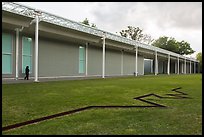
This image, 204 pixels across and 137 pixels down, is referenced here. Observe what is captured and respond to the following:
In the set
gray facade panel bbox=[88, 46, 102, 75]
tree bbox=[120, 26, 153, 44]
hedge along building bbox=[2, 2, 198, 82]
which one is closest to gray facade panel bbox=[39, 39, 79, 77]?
hedge along building bbox=[2, 2, 198, 82]

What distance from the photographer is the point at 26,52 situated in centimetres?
2481

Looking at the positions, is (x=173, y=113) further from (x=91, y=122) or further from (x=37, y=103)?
(x=37, y=103)

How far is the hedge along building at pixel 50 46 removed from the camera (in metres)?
20.5

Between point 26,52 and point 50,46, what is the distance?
375 cm

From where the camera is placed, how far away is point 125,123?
5.96m

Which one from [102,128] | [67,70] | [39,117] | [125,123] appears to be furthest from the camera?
[67,70]

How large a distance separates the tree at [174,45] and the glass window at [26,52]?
177 feet

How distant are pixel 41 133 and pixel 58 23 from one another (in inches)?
763

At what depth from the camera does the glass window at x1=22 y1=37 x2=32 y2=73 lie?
80.2 feet

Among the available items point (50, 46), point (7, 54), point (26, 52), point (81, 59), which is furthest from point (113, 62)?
point (7, 54)

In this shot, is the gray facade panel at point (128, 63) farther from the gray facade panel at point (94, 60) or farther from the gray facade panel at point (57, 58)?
Result: the gray facade panel at point (57, 58)

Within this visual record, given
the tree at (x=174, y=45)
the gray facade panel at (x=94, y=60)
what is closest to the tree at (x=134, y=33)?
the tree at (x=174, y=45)

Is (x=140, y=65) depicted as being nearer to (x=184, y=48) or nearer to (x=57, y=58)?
(x=184, y=48)

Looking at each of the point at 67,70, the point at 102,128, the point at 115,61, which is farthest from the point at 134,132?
the point at 115,61
